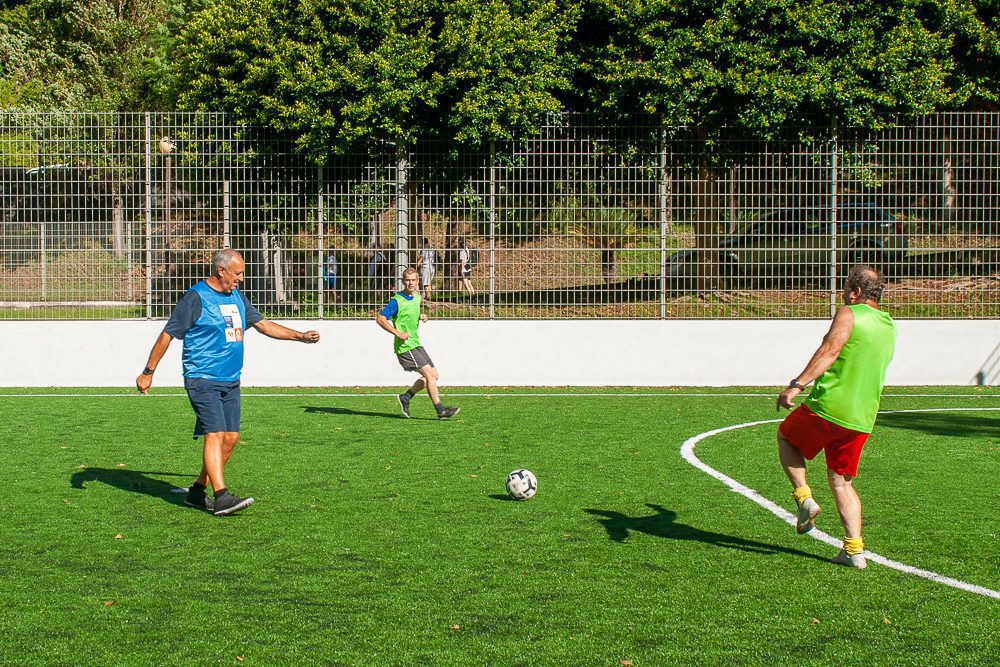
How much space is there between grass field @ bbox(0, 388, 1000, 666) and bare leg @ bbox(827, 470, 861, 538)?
10.4 inches

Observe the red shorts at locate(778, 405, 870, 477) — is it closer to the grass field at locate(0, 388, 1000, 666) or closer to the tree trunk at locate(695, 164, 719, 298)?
the grass field at locate(0, 388, 1000, 666)

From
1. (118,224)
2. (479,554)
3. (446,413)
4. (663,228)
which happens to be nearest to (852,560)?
(479,554)

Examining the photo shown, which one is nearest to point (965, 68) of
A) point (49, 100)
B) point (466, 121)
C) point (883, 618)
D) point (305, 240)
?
point (466, 121)

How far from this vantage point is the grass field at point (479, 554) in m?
5.10

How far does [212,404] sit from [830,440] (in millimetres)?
4294

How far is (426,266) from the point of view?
1822 cm

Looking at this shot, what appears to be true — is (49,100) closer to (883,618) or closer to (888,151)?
(888,151)

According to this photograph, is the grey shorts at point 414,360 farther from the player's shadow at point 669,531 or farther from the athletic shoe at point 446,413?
the player's shadow at point 669,531

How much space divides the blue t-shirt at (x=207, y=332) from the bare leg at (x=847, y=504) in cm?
429

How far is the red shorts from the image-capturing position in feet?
21.5

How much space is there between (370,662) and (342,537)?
249cm

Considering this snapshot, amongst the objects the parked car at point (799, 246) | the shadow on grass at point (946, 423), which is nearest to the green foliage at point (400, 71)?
the parked car at point (799, 246)

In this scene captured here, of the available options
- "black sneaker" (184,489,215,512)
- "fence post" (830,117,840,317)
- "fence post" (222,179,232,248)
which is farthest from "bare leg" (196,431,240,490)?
"fence post" (830,117,840,317)

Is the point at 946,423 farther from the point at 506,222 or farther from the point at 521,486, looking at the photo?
the point at 506,222
